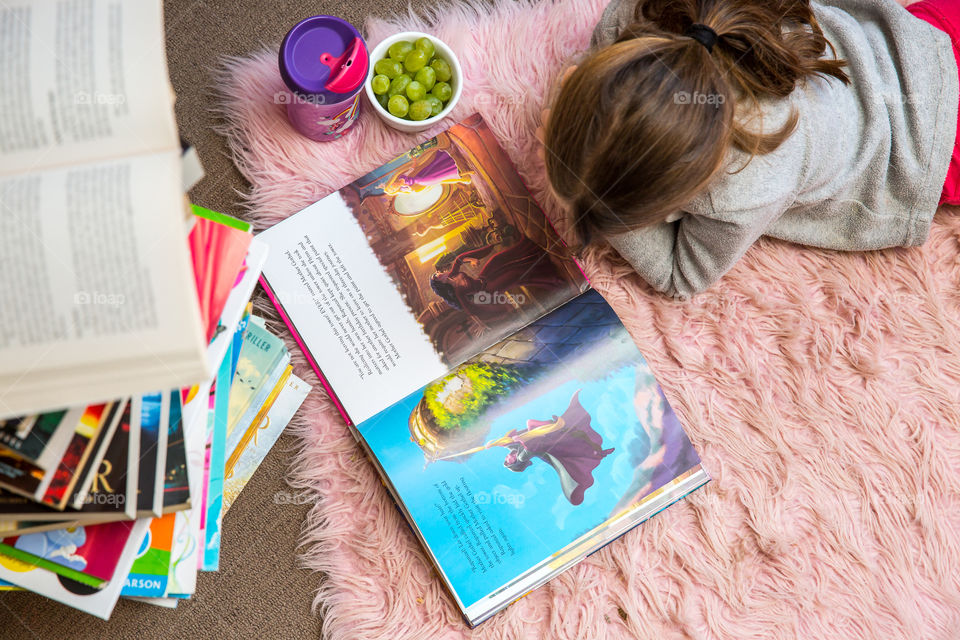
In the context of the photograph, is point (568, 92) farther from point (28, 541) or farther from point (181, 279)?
point (28, 541)

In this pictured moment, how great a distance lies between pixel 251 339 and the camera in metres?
0.73

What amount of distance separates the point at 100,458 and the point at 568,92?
0.53 meters

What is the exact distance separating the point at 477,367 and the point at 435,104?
33cm

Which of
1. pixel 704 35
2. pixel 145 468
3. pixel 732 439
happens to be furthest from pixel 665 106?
pixel 145 468

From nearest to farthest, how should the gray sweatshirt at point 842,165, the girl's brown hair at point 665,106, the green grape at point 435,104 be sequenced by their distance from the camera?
the girl's brown hair at point 665,106
the gray sweatshirt at point 842,165
the green grape at point 435,104

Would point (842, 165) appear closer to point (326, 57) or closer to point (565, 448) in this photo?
point (565, 448)

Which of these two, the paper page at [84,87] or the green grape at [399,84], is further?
the green grape at [399,84]

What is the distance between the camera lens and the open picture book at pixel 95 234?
42cm

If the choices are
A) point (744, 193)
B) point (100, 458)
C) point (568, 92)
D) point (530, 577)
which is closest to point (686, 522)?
point (530, 577)

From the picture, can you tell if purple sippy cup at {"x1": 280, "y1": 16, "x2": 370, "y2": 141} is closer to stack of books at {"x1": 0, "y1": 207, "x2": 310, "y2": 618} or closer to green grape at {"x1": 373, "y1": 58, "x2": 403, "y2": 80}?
green grape at {"x1": 373, "y1": 58, "x2": 403, "y2": 80}

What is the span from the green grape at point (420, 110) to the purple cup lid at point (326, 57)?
0.25 feet

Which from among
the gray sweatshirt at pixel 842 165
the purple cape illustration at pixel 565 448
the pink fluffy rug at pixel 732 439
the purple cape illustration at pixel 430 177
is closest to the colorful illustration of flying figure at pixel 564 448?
the purple cape illustration at pixel 565 448

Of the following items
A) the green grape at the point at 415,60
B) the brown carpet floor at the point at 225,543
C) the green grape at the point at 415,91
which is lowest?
the brown carpet floor at the point at 225,543

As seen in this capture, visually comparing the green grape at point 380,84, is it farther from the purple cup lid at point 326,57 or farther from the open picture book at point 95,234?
the open picture book at point 95,234
